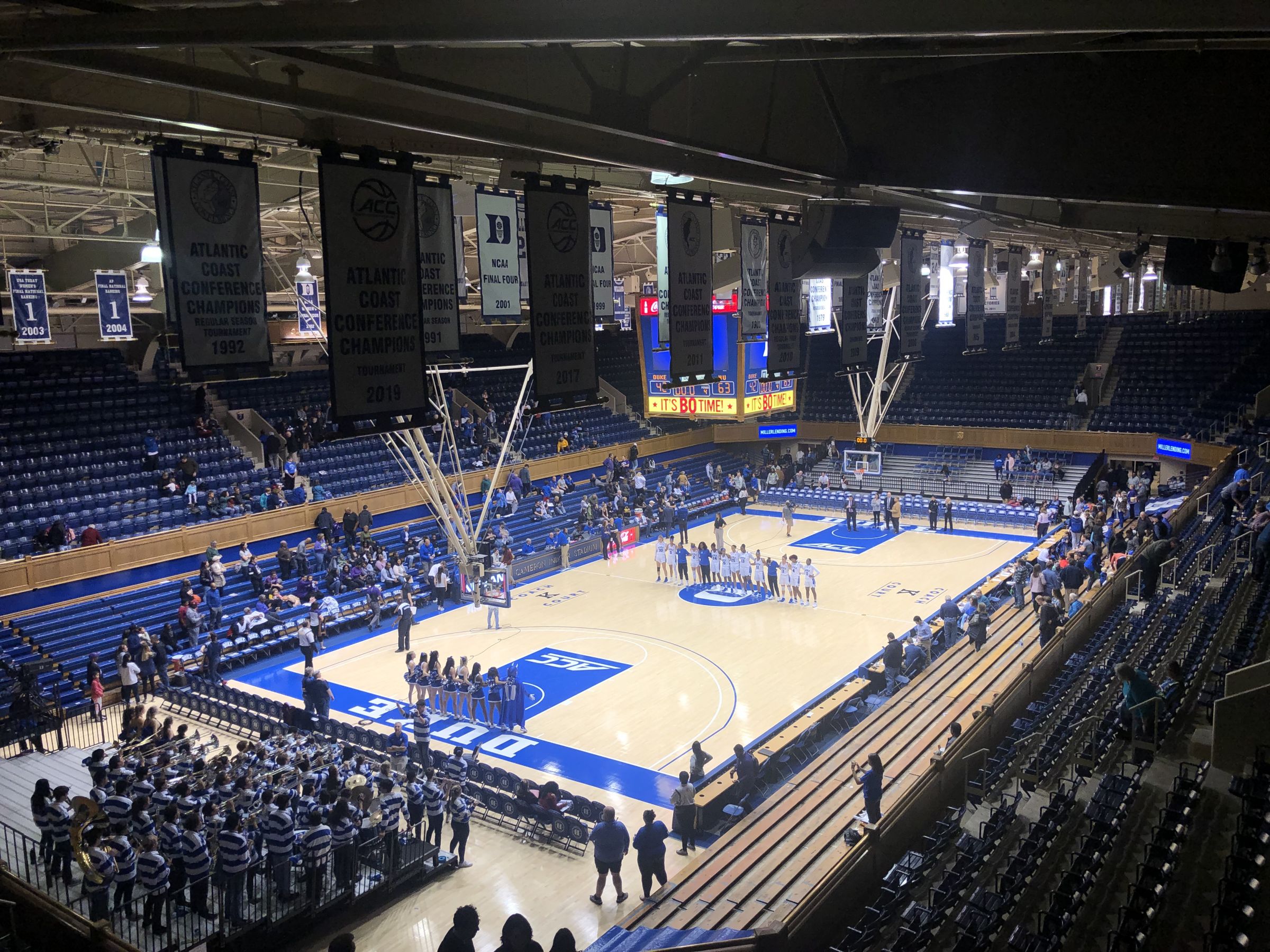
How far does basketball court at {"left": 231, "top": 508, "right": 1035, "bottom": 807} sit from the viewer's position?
16.3 m

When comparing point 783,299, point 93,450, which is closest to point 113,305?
point 93,450

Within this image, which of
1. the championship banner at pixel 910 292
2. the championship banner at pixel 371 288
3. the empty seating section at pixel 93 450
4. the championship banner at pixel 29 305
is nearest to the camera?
the championship banner at pixel 371 288

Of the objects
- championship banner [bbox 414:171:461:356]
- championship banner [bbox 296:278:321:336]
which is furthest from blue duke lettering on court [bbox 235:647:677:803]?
championship banner [bbox 414:171:461:356]

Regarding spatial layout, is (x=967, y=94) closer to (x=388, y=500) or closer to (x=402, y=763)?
(x=402, y=763)

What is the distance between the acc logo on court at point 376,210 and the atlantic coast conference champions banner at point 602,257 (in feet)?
13.5

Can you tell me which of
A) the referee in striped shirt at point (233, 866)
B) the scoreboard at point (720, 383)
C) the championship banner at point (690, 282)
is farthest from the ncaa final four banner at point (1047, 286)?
the referee in striped shirt at point (233, 866)

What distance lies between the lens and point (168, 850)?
11.2m

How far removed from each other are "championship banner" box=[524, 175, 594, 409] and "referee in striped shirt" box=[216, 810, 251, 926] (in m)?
6.19

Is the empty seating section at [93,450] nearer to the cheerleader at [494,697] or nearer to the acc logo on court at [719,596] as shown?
the cheerleader at [494,697]

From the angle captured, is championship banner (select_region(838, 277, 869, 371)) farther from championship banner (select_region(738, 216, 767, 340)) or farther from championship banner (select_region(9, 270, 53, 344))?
championship banner (select_region(9, 270, 53, 344))

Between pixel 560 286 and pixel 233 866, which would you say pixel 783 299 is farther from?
pixel 233 866

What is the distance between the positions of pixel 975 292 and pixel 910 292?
4600 millimetres

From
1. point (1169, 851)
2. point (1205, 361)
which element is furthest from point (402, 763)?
point (1205, 361)

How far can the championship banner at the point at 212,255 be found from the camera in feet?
23.1
